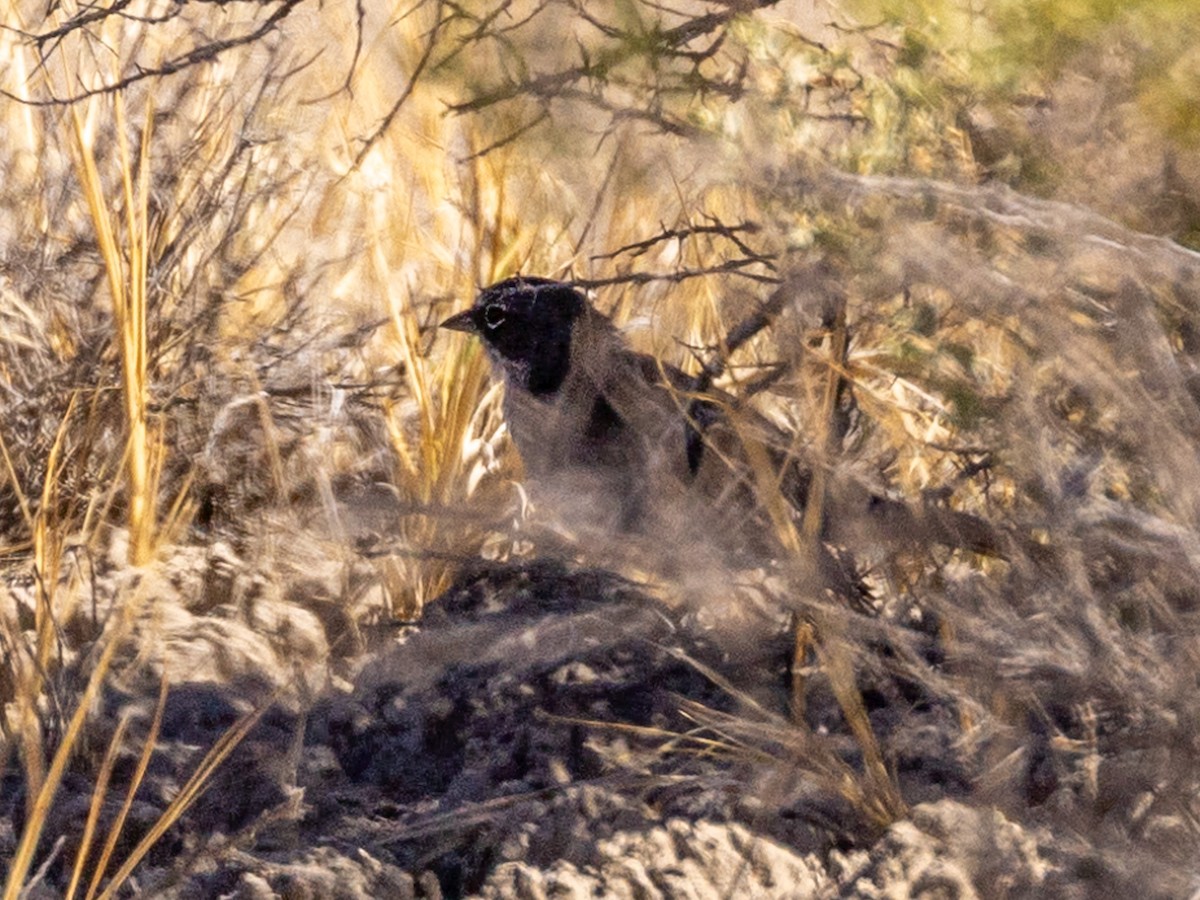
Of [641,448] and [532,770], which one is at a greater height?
[641,448]

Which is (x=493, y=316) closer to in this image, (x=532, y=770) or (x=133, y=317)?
(x=133, y=317)

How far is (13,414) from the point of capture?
11.6 feet

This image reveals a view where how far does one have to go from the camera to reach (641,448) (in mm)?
3328

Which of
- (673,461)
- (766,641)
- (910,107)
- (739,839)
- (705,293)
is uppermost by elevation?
(910,107)

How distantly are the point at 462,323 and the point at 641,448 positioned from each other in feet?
2.08

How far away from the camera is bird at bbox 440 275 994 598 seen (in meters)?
2.78

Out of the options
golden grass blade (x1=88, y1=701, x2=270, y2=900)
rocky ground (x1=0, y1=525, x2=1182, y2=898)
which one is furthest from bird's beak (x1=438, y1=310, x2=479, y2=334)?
golden grass blade (x1=88, y1=701, x2=270, y2=900)

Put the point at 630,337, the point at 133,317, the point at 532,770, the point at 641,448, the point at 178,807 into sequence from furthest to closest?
the point at 630,337 → the point at 641,448 → the point at 133,317 → the point at 532,770 → the point at 178,807

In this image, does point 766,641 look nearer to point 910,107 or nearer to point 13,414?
point 910,107

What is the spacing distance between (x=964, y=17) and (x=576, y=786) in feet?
4.64

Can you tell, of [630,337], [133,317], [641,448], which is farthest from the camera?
[630,337]

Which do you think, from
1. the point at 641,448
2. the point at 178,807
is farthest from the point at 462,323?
the point at 178,807

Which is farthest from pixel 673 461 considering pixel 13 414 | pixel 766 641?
pixel 13 414

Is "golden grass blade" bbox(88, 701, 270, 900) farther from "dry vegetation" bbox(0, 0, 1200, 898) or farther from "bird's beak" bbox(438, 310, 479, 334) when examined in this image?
"bird's beak" bbox(438, 310, 479, 334)
